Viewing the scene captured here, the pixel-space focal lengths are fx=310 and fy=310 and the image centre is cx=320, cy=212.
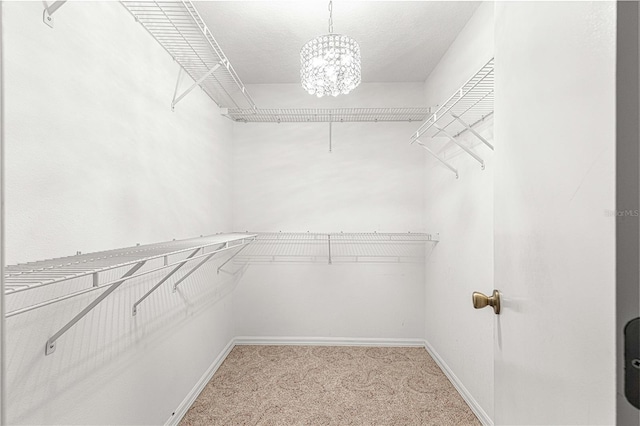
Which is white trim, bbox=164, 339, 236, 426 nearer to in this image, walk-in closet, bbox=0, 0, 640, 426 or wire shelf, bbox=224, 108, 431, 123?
walk-in closet, bbox=0, 0, 640, 426

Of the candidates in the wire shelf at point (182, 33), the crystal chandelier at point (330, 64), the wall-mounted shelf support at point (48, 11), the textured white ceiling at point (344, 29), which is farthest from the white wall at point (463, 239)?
the wall-mounted shelf support at point (48, 11)

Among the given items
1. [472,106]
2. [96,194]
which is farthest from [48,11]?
[472,106]

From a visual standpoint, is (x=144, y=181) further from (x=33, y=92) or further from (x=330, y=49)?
(x=330, y=49)

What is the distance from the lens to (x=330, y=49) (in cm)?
151

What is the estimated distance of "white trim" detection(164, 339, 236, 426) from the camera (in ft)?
5.70

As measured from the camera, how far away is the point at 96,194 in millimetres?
1181

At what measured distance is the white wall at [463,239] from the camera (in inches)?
68.5

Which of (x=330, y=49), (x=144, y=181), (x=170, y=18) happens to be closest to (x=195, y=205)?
(x=144, y=181)

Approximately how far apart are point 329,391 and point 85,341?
4.91 ft

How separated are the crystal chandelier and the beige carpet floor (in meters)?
1.86

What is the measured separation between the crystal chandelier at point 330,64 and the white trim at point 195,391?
196cm

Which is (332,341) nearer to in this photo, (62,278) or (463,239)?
(463,239)

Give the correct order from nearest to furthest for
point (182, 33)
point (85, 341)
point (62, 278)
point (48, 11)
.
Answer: point (62, 278) < point (48, 11) < point (85, 341) < point (182, 33)

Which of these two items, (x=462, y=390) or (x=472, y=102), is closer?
(x=472, y=102)
